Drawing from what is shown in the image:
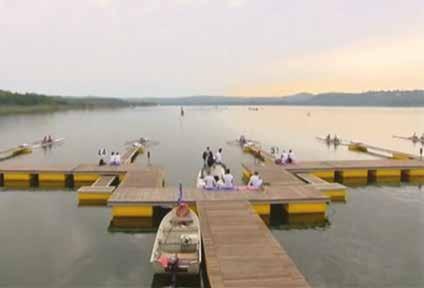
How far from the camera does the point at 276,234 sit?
60.2 ft

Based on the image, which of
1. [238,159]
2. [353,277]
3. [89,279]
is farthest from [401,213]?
[238,159]

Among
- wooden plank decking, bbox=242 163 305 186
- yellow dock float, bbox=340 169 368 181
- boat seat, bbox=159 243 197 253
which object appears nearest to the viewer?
boat seat, bbox=159 243 197 253

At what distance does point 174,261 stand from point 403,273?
761 cm

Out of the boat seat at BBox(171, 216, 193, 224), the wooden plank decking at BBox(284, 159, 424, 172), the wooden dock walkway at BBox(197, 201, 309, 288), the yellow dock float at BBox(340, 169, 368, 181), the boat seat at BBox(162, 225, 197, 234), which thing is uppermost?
the boat seat at BBox(171, 216, 193, 224)

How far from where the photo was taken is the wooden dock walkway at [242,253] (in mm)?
10586

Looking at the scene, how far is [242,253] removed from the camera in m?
12.4

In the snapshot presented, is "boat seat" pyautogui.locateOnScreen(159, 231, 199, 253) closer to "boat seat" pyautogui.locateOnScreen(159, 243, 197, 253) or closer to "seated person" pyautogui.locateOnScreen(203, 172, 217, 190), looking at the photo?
"boat seat" pyautogui.locateOnScreen(159, 243, 197, 253)

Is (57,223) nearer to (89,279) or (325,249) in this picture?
(89,279)

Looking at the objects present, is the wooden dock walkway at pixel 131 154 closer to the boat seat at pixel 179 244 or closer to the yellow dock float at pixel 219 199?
the yellow dock float at pixel 219 199

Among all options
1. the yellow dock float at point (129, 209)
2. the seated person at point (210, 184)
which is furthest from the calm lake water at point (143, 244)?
the seated person at point (210, 184)

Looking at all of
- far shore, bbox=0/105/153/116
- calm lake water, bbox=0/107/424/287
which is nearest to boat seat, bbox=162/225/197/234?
calm lake water, bbox=0/107/424/287

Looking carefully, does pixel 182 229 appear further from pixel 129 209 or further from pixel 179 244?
pixel 129 209

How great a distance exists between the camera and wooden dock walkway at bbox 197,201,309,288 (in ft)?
34.7

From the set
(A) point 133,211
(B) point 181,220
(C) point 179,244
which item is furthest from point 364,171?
(C) point 179,244
